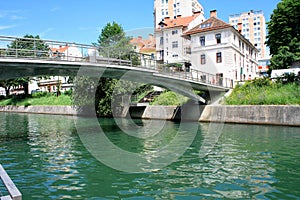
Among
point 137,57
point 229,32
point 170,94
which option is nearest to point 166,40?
point 229,32

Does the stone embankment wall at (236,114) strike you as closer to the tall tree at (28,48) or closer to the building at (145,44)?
the tall tree at (28,48)

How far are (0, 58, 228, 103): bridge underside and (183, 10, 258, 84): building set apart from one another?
17.2 metres

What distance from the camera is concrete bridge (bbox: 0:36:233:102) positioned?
16.9 m

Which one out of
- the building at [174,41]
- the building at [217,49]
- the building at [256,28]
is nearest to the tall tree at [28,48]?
the building at [217,49]

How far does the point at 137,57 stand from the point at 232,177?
48.6ft

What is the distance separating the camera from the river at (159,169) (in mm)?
8836

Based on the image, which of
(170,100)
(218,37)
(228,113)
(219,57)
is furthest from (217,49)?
(228,113)

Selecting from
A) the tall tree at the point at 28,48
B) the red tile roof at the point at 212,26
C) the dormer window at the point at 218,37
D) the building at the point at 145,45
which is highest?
the building at the point at 145,45

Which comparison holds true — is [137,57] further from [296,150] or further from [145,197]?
[145,197]

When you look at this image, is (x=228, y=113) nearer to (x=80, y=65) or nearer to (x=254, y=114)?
(x=254, y=114)

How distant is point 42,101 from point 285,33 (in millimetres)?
43428

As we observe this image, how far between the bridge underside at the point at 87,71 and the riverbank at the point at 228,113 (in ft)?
10.0

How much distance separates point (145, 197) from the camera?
8422mm

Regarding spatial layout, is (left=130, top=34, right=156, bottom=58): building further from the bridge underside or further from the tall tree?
the tall tree
